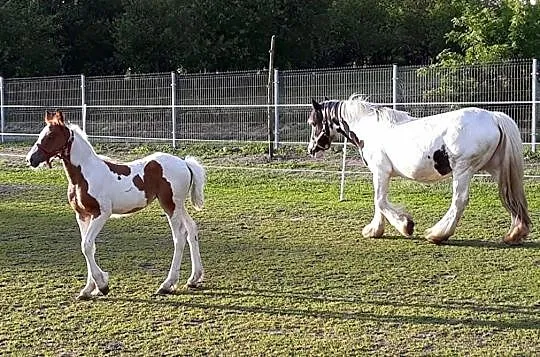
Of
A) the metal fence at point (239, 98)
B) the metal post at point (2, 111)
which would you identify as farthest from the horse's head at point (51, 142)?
the metal post at point (2, 111)

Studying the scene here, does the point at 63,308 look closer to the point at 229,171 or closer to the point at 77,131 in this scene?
the point at 77,131

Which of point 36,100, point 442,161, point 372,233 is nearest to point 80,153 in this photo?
point 372,233

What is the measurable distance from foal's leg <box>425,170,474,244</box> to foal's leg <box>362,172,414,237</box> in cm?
33

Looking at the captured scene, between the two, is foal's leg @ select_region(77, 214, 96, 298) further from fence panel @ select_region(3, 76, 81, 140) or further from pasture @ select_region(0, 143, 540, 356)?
fence panel @ select_region(3, 76, 81, 140)

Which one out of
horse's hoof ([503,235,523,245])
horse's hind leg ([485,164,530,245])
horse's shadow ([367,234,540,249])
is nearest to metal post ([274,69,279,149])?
horse's shadow ([367,234,540,249])

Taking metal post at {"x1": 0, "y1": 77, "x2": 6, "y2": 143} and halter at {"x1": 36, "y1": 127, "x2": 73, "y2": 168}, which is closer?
halter at {"x1": 36, "y1": 127, "x2": 73, "y2": 168}

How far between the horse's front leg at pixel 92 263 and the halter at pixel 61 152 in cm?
54

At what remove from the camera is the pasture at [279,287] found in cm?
476

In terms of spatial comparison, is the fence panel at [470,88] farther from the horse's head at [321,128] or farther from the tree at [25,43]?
the tree at [25,43]

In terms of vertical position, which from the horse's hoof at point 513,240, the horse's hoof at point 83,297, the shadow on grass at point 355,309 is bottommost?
the shadow on grass at point 355,309

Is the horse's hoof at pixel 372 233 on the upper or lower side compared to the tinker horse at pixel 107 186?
lower

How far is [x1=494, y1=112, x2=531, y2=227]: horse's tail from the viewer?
7.63 meters

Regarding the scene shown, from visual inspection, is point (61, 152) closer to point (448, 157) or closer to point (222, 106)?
point (448, 157)

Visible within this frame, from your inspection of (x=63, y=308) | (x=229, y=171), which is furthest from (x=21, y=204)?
(x=63, y=308)
